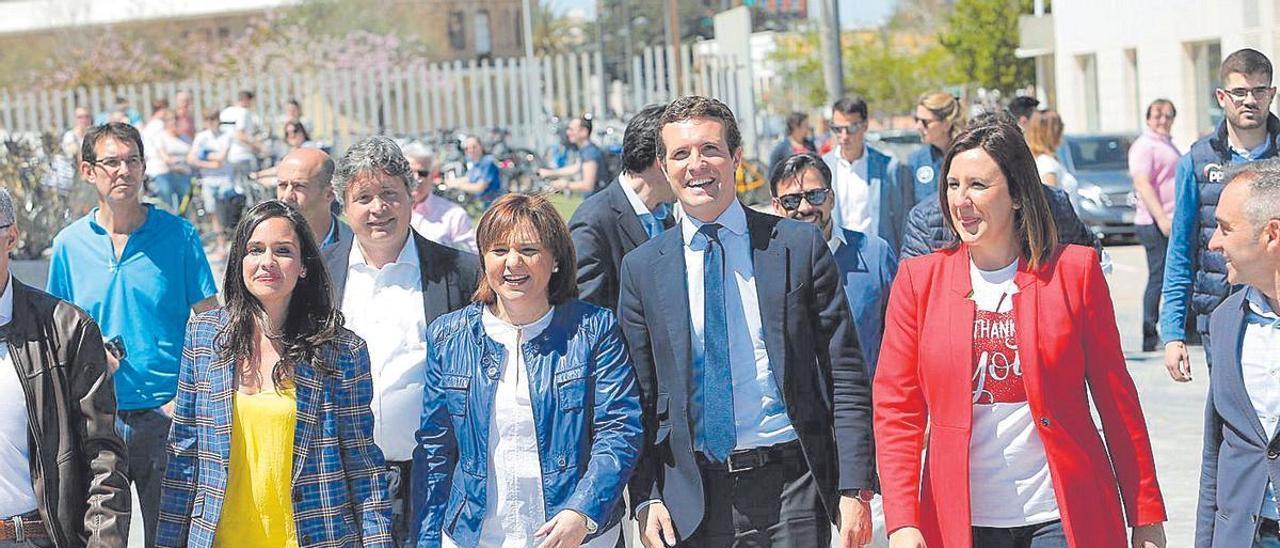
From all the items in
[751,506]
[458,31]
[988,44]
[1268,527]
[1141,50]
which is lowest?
[1268,527]

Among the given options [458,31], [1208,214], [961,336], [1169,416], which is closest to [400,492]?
[961,336]

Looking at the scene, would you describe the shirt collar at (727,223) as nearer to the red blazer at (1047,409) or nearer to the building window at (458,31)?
the red blazer at (1047,409)

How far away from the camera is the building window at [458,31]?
97.6 m

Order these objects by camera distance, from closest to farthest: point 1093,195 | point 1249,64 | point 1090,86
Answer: point 1249,64 < point 1093,195 < point 1090,86

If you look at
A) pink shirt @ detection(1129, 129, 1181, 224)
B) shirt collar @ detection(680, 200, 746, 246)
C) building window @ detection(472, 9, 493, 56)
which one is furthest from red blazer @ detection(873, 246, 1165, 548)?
building window @ detection(472, 9, 493, 56)

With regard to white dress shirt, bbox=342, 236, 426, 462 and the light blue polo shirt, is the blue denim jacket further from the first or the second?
the light blue polo shirt

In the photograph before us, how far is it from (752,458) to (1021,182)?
1051 mm

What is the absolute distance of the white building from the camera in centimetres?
1814

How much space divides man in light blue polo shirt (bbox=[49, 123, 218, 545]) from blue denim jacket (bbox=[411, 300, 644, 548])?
1764mm

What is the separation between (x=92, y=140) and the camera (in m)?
6.18

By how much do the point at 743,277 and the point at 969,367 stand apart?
0.72m

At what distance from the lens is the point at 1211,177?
7215 mm

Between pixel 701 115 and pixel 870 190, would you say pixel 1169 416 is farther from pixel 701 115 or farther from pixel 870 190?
pixel 701 115

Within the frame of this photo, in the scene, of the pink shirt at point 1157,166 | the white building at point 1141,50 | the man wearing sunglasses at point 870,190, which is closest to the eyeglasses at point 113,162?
the man wearing sunglasses at point 870,190
